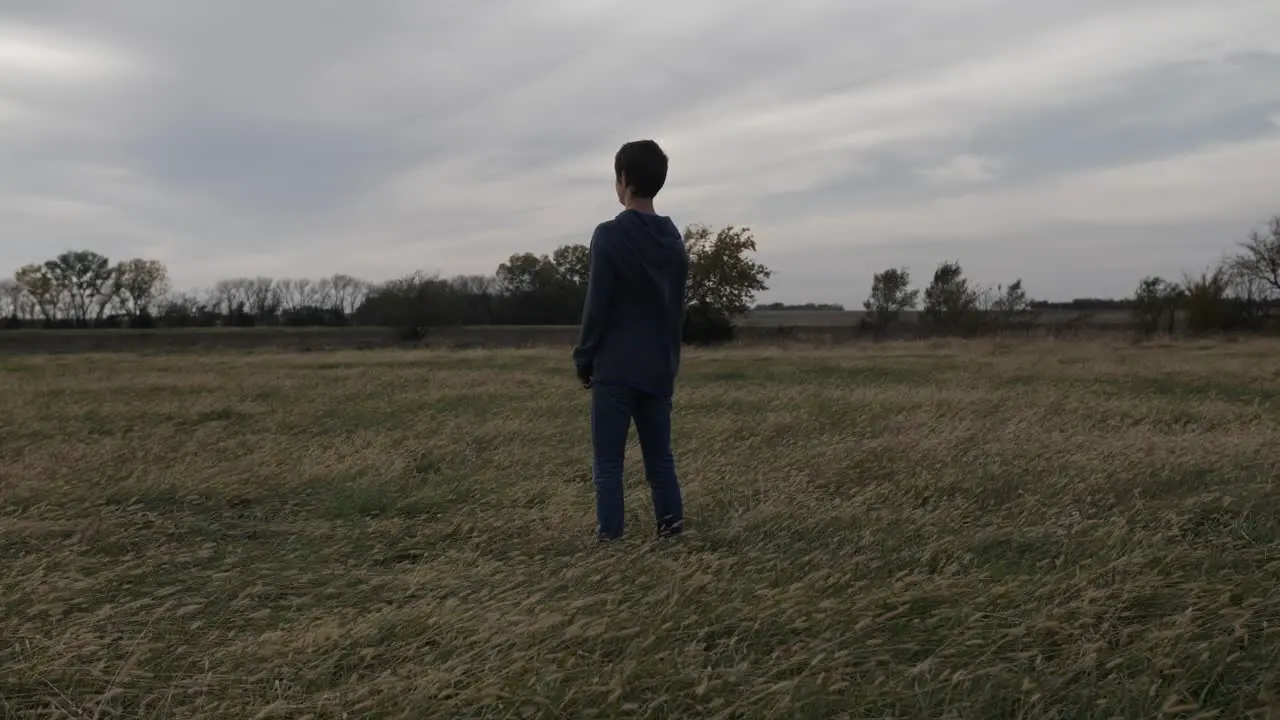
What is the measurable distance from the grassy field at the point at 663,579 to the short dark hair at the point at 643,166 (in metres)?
1.57

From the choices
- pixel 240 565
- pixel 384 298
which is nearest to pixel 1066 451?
pixel 240 565

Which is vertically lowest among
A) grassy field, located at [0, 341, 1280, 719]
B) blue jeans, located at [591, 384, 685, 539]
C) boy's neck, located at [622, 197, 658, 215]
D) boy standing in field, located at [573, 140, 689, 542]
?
grassy field, located at [0, 341, 1280, 719]

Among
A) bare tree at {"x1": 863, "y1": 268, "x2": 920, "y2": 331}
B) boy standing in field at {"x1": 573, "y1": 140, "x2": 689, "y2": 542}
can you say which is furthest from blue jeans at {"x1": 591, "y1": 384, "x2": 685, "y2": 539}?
bare tree at {"x1": 863, "y1": 268, "x2": 920, "y2": 331}

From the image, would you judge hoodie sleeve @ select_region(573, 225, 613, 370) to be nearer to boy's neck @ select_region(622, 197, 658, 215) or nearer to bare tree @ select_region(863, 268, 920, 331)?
boy's neck @ select_region(622, 197, 658, 215)

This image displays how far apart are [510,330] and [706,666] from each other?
150 feet

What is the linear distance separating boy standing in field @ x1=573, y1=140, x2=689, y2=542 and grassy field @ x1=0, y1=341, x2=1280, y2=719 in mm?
452

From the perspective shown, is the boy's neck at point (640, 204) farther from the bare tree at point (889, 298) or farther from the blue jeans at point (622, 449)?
the bare tree at point (889, 298)

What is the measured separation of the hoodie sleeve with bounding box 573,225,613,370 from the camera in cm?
344

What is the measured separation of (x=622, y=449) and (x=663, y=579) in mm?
806

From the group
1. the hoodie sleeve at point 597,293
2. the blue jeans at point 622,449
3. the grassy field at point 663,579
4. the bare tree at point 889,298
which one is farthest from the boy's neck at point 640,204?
the bare tree at point 889,298

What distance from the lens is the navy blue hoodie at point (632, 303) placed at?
136 inches

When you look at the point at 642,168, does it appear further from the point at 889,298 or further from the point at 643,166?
the point at 889,298

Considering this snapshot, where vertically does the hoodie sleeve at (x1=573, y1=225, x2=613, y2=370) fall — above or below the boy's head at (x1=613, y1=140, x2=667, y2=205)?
below

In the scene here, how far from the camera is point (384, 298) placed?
168 ft
